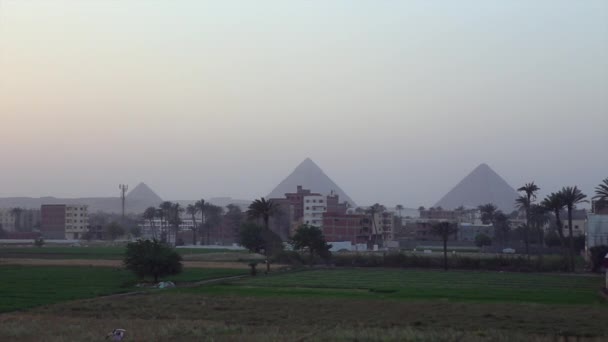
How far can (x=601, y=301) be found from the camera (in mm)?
40938

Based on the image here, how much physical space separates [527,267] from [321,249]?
21.0 metres

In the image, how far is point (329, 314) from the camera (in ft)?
113

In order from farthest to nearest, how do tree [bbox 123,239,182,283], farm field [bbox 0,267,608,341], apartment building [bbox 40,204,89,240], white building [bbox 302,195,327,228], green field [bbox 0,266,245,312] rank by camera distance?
apartment building [bbox 40,204,89,240]
white building [bbox 302,195,327,228]
tree [bbox 123,239,182,283]
green field [bbox 0,266,245,312]
farm field [bbox 0,267,608,341]

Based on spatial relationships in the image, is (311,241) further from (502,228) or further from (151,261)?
(502,228)

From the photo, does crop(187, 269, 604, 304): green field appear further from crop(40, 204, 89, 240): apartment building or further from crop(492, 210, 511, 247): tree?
crop(40, 204, 89, 240): apartment building

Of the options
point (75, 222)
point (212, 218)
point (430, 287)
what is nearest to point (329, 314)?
point (430, 287)

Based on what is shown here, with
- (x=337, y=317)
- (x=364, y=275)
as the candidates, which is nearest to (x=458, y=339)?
(x=337, y=317)

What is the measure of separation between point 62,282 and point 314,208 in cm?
9105

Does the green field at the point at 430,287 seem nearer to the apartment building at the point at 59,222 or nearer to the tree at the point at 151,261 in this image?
the tree at the point at 151,261

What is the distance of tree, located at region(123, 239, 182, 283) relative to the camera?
55469 millimetres

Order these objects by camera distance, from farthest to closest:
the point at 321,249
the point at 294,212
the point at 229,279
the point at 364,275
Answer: the point at 294,212
the point at 321,249
the point at 364,275
the point at 229,279

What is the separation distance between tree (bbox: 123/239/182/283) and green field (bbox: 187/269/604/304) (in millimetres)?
5328

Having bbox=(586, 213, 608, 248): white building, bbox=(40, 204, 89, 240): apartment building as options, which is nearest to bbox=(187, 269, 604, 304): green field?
bbox=(586, 213, 608, 248): white building

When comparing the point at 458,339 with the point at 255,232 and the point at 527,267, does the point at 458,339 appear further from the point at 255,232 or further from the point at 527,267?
the point at 255,232
